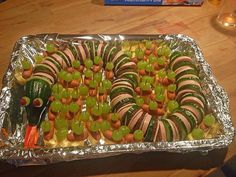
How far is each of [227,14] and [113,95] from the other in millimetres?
733

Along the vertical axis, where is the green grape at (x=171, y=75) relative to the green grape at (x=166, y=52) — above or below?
below

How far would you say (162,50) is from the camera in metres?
1.12

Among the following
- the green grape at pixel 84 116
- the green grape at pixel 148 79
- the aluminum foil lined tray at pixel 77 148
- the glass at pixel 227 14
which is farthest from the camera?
the glass at pixel 227 14

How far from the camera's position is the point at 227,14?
4.56 feet

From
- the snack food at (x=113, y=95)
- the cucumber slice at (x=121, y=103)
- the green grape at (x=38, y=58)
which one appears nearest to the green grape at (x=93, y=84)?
the snack food at (x=113, y=95)

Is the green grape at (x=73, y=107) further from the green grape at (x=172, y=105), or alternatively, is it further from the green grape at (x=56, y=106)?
the green grape at (x=172, y=105)

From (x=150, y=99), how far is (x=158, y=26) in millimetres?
441

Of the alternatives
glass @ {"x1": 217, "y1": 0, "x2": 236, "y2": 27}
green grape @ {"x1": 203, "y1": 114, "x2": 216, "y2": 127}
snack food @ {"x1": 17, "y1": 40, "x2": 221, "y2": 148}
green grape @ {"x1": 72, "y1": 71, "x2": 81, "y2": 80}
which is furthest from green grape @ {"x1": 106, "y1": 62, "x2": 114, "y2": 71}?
glass @ {"x1": 217, "y1": 0, "x2": 236, "y2": 27}

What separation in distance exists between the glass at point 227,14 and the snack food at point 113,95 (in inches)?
14.5

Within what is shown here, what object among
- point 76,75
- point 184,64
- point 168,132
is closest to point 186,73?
point 184,64

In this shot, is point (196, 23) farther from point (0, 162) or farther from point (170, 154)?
point (0, 162)

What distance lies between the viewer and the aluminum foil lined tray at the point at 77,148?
0.81 meters

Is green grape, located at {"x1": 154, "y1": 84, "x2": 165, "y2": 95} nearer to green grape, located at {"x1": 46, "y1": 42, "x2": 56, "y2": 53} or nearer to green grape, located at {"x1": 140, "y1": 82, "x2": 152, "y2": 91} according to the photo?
green grape, located at {"x1": 140, "y1": 82, "x2": 152, "y2": 91}

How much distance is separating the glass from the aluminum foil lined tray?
275mm
